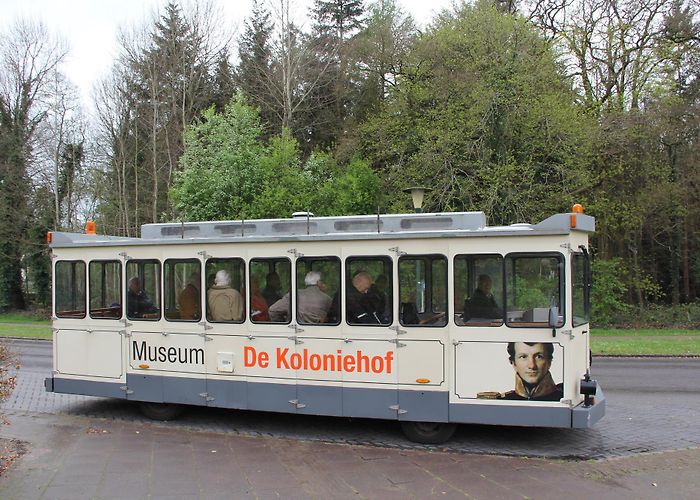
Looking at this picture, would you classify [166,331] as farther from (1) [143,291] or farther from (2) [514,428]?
(2) [514,428]

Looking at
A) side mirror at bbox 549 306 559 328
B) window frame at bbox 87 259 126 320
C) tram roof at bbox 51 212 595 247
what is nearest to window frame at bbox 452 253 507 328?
tram roof at bbox 51 212 595 247

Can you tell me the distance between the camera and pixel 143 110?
34469 millimetres

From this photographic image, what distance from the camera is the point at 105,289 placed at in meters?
9.84

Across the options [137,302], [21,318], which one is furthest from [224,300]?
[21,318]

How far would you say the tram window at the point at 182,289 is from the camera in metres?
9.16

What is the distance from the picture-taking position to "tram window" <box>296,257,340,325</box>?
8.40 m

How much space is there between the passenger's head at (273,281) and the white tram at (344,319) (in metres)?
0.02

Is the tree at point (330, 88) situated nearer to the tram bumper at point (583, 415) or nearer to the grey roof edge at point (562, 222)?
the grey roof edge at point (562, 222)

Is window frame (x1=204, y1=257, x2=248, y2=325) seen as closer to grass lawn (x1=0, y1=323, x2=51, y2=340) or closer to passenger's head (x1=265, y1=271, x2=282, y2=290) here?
passenger's head (x1=265, y1=271, x2=282, y2=290)

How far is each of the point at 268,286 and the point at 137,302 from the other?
2257mm

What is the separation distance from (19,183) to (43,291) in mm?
6784

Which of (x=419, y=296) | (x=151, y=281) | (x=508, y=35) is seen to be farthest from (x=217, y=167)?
(x=419, y=296)

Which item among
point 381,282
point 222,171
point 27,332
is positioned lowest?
point 27,332

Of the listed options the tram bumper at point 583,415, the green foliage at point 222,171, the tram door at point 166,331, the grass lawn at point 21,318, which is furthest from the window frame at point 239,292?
the grass lawn at point 21,318
